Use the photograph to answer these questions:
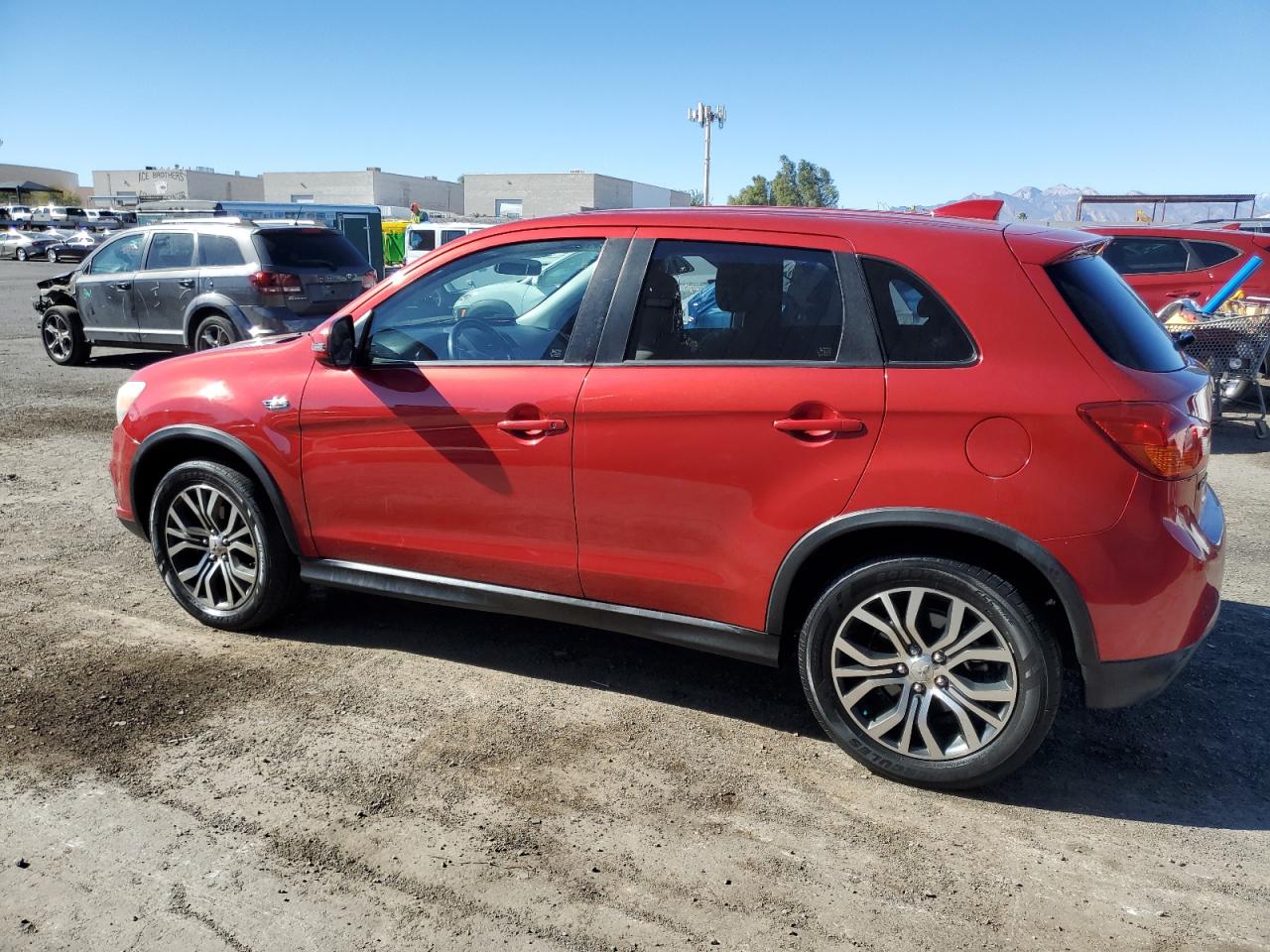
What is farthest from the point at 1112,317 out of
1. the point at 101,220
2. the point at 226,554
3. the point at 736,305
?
the point at 101,220

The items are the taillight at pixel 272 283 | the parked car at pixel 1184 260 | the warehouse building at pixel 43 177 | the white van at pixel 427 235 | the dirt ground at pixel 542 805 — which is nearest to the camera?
the dirt ground at pixel 542 805

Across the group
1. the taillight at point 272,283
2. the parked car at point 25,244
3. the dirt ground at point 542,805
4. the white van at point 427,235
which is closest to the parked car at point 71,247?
the parked car at point 25,244

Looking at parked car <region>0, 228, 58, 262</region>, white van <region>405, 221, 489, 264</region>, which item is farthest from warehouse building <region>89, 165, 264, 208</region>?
white van <region>405, 221, 489, 264</region>

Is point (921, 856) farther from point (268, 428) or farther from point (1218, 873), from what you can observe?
point (268, 428)

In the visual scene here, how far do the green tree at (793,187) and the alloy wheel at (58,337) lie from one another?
55460mm

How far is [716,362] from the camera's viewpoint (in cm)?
354

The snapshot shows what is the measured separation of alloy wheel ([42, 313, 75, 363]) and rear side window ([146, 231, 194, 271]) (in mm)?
1975

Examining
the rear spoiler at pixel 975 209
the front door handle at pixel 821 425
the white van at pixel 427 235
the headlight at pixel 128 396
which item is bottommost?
the headlight at pixel 128 396

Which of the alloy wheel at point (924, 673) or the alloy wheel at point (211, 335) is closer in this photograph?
Result: the alloy wheel at point (924, 673)

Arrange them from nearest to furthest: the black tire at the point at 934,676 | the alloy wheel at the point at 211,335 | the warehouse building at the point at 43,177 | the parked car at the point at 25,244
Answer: the black tire at the point at 934,676 < the alloy wheel at the point at 211,335 < the parked car at the point at 25,244 < the warehouse building at the point at 43,177

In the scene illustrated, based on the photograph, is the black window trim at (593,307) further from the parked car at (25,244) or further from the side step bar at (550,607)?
the parked car at (25,244)

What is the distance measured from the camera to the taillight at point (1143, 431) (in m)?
3.03

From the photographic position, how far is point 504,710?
3.93m

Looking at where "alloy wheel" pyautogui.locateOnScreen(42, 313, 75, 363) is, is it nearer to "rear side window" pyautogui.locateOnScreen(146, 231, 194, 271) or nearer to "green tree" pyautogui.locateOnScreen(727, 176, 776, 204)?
"rear side window" pyautogui.locateOnScreen(146, 231, 194, 271)
